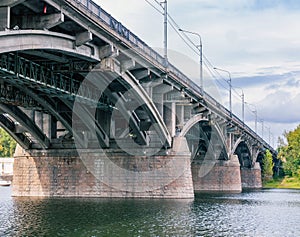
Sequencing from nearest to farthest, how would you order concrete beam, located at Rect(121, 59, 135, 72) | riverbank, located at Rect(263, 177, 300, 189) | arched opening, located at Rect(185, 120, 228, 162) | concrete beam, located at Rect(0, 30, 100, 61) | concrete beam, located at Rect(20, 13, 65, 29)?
concrete beam, located at Rect(0, 30, 100, 61) < concrete beam, located at Rect(20, 13, 65, 29) < concrete beam, located at Rect(121, 59, 135, 72) < arched opening, located at Rect(185, 120, 228, 162) < riverbank, located at Rect(263, 177, 300, 189)

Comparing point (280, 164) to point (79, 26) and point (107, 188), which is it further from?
point (79, 26)

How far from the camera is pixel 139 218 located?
40.2m

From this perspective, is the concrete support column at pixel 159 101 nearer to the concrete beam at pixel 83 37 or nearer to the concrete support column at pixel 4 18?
the concrete beam at pixel 83 37

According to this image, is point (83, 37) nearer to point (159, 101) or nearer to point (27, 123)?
point (27, 123)

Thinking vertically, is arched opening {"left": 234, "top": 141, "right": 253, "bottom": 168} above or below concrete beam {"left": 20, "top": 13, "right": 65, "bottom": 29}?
below

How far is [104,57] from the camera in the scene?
37562 millimetres

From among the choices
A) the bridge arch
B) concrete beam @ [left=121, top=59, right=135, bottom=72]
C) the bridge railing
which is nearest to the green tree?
the bridge arch

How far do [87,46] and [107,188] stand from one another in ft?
76.3

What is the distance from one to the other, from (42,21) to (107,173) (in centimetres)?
2936

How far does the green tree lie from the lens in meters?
122

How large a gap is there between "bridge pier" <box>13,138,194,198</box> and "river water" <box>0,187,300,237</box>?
1.78m

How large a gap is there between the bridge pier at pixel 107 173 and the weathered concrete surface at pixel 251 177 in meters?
55.5

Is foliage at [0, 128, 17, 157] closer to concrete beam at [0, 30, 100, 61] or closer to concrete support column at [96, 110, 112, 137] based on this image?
concrete support column at [96, 110, 112, 137]

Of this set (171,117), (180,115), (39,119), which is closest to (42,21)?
(39,119)
